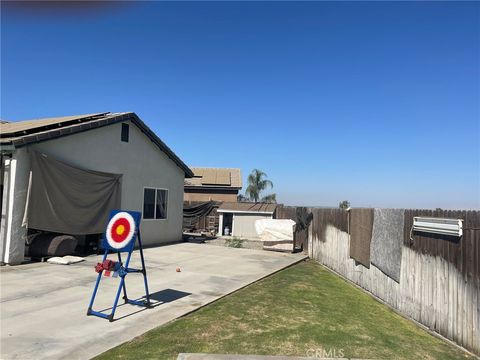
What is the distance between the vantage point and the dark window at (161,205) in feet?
56.2

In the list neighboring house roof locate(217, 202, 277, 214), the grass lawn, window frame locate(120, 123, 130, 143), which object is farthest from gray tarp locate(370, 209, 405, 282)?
neighboring house roof locate(217, 202, 277, 214)

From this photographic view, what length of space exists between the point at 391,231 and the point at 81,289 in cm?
655

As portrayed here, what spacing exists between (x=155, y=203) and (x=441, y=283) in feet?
42.4

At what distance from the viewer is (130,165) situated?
1519 cm

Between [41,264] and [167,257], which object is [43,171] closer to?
[41,264]

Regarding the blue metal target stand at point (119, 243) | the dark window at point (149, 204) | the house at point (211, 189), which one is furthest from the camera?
the house at point (211, 189)

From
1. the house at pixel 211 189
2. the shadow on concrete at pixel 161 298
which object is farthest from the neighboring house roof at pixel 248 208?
the shadow on concrete at pixel 161 298

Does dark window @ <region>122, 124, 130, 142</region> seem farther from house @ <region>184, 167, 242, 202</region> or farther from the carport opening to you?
house @ <region>184, 167, 242, 202</region>

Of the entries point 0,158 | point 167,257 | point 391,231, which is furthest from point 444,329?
point 0,158

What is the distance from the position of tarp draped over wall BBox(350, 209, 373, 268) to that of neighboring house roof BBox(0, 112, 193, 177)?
8.87m

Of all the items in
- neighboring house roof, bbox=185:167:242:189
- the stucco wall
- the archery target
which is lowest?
the archery target

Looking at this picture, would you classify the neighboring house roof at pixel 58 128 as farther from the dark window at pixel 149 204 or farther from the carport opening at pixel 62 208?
the dark window at pixel 149 204

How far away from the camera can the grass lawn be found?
482 centimetres

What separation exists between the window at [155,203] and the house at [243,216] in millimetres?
9012
